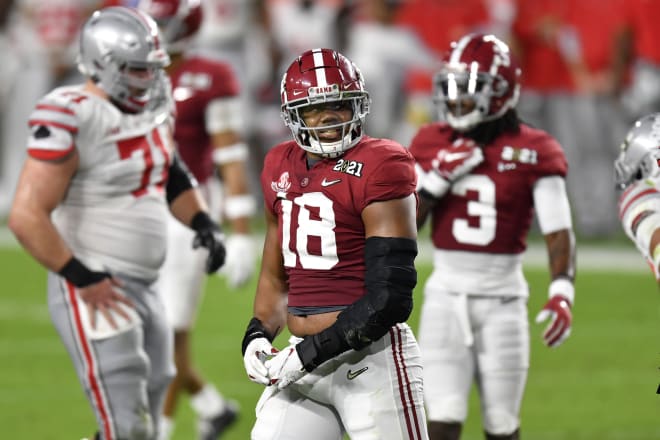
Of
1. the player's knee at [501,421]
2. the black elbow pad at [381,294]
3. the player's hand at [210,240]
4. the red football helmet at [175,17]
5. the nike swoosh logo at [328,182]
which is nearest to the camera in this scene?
the black elbow pad at [381,294]

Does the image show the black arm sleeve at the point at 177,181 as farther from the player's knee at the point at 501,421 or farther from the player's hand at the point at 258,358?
the player's knee at the point at 501,421

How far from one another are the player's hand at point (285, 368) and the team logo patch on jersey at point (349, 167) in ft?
1.78

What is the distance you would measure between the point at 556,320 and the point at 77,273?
1733 millimetres

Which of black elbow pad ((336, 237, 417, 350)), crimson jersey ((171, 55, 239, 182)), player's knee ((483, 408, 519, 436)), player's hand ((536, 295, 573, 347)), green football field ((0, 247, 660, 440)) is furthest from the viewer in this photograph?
green football field ((0, 247, 660, 440))

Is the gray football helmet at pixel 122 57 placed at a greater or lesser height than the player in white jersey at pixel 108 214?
greater

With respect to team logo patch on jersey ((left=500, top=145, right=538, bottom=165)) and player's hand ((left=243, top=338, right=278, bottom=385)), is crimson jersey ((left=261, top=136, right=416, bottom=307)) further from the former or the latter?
team logo patch on jersey ((left=500, top=145, right=538, bottom=165))

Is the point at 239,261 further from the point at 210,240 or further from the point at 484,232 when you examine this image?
the point at 484,232

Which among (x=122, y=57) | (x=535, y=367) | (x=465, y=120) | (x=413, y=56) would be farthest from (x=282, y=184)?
(x=413, y=56)

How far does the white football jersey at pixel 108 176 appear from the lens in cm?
455

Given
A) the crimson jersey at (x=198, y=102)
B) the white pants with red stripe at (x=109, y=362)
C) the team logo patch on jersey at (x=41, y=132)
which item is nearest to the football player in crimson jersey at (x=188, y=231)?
the crimson jersey at (x=198, y=102)

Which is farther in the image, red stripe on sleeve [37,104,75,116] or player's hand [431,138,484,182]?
player's hand [431,138,484,182]

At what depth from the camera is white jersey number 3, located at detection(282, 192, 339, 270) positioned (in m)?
3.89

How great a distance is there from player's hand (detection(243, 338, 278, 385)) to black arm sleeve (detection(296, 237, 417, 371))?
14cm

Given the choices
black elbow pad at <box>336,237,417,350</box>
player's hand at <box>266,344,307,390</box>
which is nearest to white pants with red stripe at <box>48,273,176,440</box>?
player's hand at <box>266,344,307,390</box>
